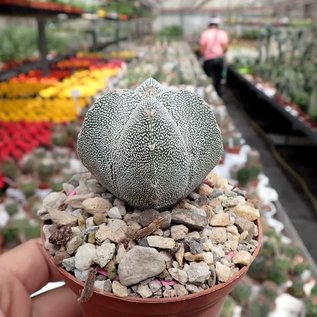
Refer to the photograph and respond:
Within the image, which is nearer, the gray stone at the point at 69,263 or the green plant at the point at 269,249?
the gray stone at the point at 69,263

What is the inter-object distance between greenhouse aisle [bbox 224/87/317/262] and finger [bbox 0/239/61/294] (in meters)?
1.70

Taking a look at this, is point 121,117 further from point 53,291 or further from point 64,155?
point 64,155

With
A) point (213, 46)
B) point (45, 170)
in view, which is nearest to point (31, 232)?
point (45, 170)

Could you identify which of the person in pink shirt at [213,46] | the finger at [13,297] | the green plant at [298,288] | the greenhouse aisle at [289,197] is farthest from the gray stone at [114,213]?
Answer: the person in pink shirt at [213,46]

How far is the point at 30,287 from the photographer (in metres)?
0.80

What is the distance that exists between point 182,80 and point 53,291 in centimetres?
291

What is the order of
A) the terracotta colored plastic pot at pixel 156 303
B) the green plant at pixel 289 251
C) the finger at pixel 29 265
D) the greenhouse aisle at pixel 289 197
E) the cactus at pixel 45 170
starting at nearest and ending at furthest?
the terracotta colored plastic pot at pixel 156 303
the finger at pixel 29 265
the green plant at pixel 289 251
the cactus at pixel 45 170
the greenhouse aisle at pixel 289 197

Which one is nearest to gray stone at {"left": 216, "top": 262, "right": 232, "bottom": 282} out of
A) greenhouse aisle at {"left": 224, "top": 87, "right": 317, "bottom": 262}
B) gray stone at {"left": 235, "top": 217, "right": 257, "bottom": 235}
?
gray stone at {"left": 235, "top": 217, "right": 257, "bottom": 235}

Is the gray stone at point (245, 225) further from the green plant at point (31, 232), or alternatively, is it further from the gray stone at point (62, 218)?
the green plant at point (31, 232)

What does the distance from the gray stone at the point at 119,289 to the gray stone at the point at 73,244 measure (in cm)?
9

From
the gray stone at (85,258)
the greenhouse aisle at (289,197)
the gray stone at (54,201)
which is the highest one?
the gray stone at (54,201)

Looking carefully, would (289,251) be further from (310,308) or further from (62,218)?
(62,218)

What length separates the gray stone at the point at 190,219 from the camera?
2.09 feet

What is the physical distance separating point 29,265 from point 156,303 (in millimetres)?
343
